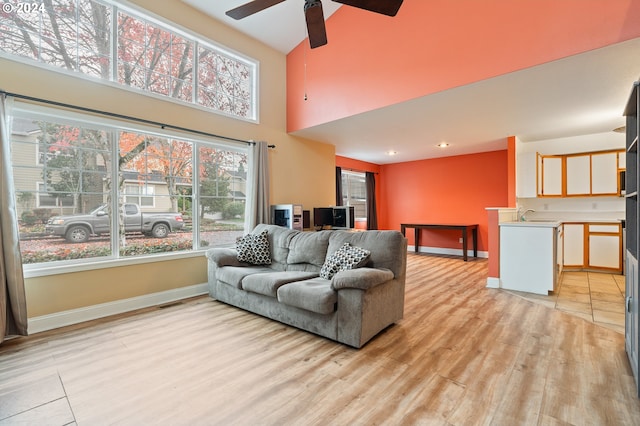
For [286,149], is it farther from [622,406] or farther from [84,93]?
[622,406]

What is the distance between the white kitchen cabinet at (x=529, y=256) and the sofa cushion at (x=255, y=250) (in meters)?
3.38

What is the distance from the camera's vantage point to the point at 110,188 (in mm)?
3316

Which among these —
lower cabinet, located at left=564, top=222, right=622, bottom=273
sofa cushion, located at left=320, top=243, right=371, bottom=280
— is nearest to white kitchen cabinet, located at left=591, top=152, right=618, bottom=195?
lower cabinet, located at left=564, top=222, right=622, bottom=273

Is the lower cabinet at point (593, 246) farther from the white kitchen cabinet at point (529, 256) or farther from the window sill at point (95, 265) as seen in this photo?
the window sill at point (95, 265)

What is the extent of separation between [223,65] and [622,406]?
17.6 ft

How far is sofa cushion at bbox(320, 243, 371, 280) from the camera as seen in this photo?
284cm

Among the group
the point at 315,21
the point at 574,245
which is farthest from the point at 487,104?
the point at 574,245

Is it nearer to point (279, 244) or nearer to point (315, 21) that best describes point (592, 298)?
point (279, 244)

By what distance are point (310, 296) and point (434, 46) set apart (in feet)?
10.0

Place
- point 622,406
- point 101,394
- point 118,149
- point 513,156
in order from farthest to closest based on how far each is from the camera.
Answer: point 513,156 → point 118,149 → point 101,394 → point 622,406

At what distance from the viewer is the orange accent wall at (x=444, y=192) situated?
6566mm

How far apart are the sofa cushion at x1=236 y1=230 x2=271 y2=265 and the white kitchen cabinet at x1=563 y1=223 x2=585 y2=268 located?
5.35 m

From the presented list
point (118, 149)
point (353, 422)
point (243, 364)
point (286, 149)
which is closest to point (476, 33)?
point (286, 149)

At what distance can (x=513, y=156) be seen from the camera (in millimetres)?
4977
